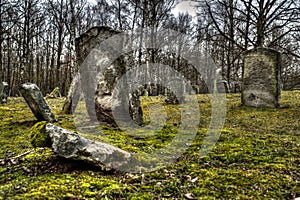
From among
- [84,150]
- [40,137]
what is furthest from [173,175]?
[40,137]

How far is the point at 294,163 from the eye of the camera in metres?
3.27

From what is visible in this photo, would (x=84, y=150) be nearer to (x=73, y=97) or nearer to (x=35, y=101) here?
(x=35, y=101)

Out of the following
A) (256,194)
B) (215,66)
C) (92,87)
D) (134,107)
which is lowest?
(256,194)

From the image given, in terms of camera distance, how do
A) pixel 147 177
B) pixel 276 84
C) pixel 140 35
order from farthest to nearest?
1. pixel 140 35
2. pixel 276 84
3. pixel 147 177

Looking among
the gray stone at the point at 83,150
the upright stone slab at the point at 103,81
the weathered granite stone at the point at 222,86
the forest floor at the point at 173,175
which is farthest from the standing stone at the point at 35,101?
the weathered granite stone at the point at 222,86

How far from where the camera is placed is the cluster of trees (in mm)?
13086

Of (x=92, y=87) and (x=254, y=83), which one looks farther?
(x=254, y=83)

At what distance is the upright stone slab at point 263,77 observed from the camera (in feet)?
27.3

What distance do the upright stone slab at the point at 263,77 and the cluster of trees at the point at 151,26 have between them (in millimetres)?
3654

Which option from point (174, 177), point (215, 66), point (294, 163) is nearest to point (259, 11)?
point (294, 163)

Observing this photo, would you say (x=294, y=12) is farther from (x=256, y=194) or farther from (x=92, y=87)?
(x=256, y=194)

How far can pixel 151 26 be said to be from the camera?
1984cm

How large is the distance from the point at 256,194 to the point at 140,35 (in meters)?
19.3

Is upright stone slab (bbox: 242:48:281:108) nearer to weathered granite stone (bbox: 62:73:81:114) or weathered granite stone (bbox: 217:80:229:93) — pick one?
weathered granite stone (bbox: 62:73:81:114)
